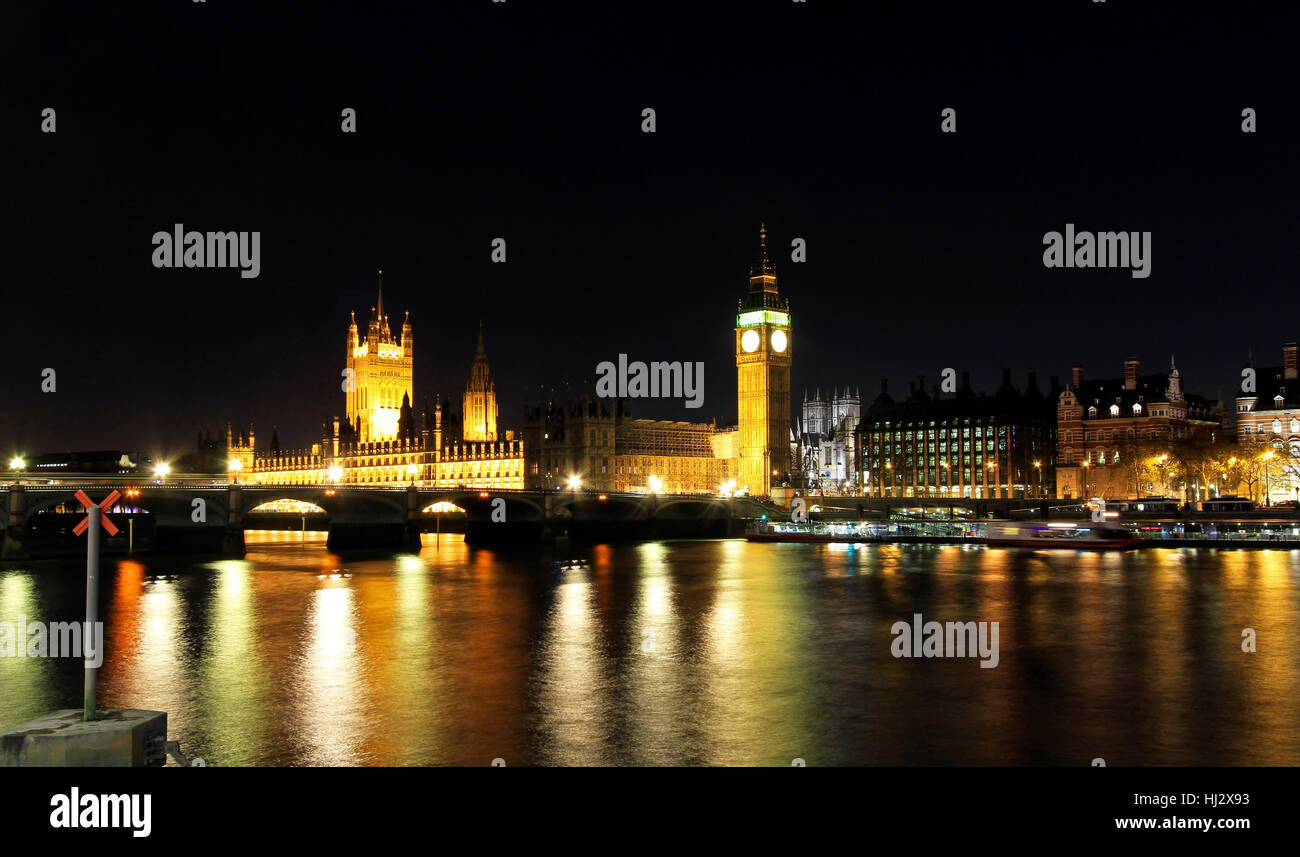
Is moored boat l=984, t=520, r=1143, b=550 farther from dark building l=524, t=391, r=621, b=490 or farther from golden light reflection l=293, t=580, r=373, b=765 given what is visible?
dark building l=524, t=391, r=621, b=490

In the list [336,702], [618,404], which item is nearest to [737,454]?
[618,404]

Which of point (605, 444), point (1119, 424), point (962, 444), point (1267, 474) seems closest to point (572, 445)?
point (605, 444)

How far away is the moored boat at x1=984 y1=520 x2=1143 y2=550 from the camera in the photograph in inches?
2687

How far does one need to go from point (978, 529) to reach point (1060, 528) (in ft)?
30.0

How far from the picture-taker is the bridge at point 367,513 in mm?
72312

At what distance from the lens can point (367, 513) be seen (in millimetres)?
87562

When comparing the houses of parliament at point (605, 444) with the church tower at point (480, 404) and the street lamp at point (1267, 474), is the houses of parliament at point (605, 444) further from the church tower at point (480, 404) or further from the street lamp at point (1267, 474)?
the street lamp at point (1267, 474)

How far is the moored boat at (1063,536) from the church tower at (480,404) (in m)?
99.1

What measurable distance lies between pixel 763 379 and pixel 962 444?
2587 cm

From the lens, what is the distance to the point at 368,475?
164625 mm

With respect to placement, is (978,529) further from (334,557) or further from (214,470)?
(214,470)

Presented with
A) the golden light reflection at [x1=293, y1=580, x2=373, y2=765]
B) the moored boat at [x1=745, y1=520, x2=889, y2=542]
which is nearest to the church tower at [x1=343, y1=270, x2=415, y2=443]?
the moored boat at [x1=745, y1=520, x2=889, y2=542]

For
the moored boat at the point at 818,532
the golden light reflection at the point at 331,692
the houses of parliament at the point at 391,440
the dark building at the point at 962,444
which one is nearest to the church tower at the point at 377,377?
the houses of parliament at the point at 391,440

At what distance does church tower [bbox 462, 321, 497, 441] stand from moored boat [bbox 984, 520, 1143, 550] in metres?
99.1
